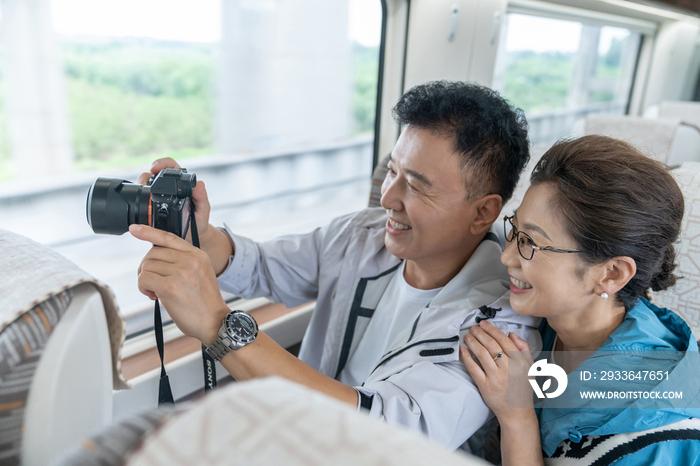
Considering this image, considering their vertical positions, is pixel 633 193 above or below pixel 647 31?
below

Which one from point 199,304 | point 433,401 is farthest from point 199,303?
point 433,401

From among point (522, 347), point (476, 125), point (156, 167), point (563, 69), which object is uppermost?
point (563, 69)

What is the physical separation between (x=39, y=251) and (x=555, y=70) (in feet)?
17.3

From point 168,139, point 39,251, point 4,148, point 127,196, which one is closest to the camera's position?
point 39,251

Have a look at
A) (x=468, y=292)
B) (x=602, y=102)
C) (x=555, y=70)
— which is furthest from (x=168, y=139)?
(x=602, y=102)

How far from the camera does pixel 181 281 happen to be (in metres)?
0.97

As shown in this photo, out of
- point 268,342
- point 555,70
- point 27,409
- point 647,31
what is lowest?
point 268,342

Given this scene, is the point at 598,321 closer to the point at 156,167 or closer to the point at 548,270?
the point at 548,270

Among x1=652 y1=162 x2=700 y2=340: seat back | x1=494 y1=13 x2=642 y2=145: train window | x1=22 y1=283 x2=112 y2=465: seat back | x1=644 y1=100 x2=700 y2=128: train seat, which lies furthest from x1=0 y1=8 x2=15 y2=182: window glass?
x1=644 y1=100 x2=700 y2=128: train seat

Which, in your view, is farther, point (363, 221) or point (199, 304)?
point (363, 221)

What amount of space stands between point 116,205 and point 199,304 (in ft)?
0.84

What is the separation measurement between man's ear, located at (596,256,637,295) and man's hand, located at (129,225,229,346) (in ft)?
2.71

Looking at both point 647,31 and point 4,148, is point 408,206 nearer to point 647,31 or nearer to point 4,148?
point 4,148

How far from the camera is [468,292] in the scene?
4.15ft
